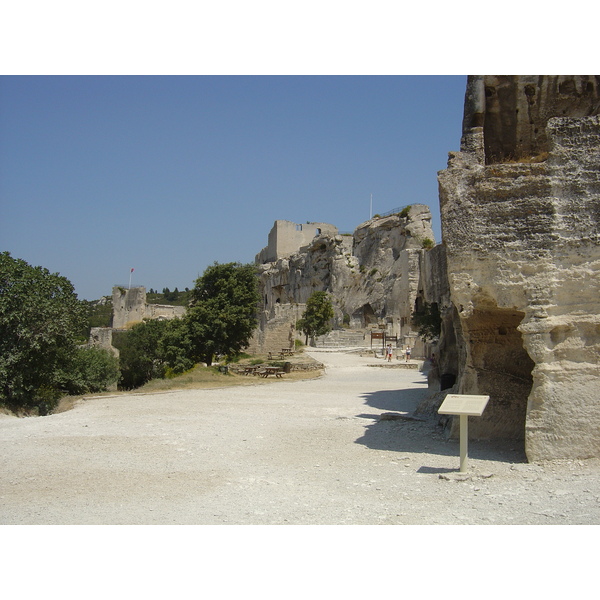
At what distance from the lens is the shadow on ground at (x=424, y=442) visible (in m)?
7.76

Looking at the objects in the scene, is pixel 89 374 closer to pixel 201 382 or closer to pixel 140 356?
pixel 201 382

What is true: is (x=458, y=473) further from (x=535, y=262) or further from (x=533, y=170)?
(x=533, y=170)

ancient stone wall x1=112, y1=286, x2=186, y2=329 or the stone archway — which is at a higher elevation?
ancient stone wall x1=112, y1=286, x2=186, y2=329

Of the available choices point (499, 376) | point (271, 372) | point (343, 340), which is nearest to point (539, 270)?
point (499, 376)

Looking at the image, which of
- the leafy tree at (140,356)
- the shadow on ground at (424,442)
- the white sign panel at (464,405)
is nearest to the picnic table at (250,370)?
the shadow on ground at (424,442)

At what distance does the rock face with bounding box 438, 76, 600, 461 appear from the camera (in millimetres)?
7031

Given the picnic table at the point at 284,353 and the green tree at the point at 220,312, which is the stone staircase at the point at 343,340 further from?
the green tree at the point at 220,312

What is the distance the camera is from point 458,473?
6.76 m

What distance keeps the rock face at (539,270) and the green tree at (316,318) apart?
118 ft

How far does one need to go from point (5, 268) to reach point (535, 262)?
1198cm

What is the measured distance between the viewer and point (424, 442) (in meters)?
8.90

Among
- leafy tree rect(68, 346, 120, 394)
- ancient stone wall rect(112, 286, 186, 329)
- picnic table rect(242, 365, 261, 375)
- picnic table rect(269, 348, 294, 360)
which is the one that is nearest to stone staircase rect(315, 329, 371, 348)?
picnic table rect(269, 348, 294, 360)

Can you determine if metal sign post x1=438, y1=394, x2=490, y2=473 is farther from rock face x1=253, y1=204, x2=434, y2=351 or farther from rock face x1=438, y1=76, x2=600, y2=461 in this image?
rock face x1=253, y1=204, x2=434, y2=351

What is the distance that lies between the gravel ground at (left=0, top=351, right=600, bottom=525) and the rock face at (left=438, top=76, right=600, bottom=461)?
59cm
